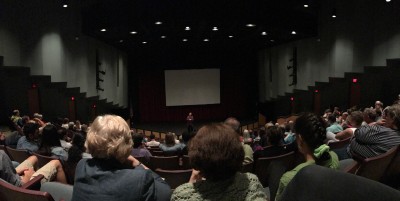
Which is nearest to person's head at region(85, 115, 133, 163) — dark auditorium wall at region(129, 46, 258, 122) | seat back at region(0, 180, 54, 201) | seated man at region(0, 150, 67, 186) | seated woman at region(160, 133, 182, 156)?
seat back at region(0, 180, 54, 201)

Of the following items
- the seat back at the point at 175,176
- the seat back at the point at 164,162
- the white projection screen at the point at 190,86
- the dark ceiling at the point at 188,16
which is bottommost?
the seat back at the point at 164,162

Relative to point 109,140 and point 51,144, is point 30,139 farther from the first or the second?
point 109,140

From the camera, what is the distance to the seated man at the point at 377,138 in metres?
2.84

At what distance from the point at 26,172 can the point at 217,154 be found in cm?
194

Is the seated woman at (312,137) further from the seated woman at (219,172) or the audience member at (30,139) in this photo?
the audience member at (30,139)

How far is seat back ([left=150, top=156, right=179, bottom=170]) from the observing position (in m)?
4.32

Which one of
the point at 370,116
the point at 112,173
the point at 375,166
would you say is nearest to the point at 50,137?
the point at 112,173

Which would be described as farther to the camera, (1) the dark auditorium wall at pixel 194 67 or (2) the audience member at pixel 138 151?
(1) the dark auditorium wall at pixel 194 67

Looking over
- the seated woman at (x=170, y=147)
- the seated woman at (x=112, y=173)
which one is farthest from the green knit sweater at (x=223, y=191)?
the seated woman at (x=170, y=147)

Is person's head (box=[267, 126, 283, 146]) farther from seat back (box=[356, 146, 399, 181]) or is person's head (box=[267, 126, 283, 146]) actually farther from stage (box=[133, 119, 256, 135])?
stage (box=[133, 119, 256, 135])

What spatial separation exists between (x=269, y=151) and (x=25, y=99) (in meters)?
12.8

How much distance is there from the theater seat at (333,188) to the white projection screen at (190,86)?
16258 mm

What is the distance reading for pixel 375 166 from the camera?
2.38 metres

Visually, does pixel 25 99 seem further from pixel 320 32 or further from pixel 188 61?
pixel 320 32
